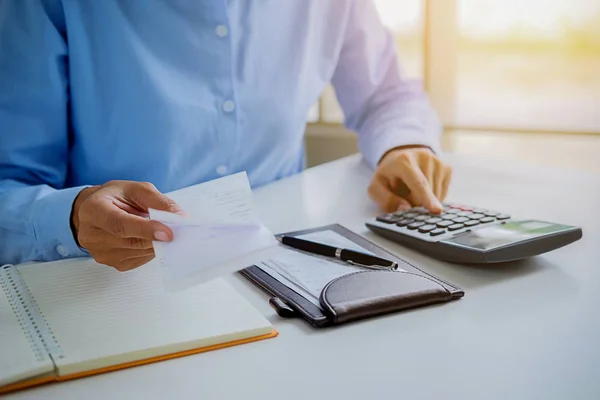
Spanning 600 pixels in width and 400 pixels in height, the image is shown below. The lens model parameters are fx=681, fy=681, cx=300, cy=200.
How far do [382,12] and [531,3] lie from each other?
37 cm

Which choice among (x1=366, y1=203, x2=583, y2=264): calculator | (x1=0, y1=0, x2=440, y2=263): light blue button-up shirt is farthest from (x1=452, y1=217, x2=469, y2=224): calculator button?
(x1=0, y1=0, x2=440, y2=263): light blue button-up shirt

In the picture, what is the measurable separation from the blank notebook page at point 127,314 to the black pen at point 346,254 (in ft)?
0.44

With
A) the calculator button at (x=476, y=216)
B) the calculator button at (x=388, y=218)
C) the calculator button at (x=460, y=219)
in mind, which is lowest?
the calculator button at (x=388, y=218)

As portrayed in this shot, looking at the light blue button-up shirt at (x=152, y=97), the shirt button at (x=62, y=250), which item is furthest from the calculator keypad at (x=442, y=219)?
the shirt button at (x=62, y=250)

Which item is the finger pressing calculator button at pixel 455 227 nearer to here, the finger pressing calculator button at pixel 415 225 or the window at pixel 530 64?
the finger pressing calculator button at pixel 415 225

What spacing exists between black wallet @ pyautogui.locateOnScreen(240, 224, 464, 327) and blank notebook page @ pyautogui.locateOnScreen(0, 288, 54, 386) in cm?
20

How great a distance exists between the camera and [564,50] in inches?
56.0

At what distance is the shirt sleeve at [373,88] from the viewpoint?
119cm

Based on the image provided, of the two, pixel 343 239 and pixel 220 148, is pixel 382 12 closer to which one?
pixel 220 148

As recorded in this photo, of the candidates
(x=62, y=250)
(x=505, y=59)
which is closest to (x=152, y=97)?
(x=62, y=250)

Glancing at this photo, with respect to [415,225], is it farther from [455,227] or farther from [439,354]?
[439,354]

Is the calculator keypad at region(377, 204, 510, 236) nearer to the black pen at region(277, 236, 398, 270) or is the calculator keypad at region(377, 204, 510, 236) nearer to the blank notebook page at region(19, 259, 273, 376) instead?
the black pen at region(277, 236, 398, 270)

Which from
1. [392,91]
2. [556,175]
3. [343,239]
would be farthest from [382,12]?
[343,239]

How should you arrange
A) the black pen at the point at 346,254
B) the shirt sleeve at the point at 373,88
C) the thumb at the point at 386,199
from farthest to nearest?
1. the shirt sleeve at the point at 373,88
2. the thumb at the point at 386,199
3. the black pen at the point at 346,254
